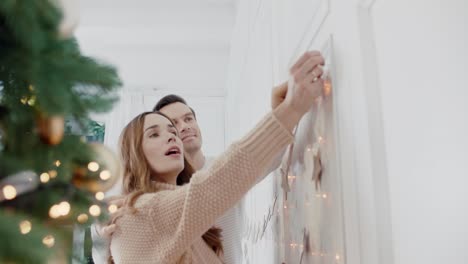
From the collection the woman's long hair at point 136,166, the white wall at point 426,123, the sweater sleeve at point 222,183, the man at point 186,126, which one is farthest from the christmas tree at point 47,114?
the man at point 186,126

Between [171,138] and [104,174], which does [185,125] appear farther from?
[104,174]

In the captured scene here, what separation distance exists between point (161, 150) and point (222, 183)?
442 millimetres

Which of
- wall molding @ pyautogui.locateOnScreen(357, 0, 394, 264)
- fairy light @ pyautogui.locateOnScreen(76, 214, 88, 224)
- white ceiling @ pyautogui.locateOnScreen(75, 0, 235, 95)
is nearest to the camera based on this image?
fairy light @ pyautogui.locateOnScreen(76, 214, 88, 224)

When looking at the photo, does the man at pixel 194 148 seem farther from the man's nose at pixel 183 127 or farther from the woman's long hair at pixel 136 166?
the woman's long hair at pixel 136 166

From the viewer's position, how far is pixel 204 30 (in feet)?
12.0

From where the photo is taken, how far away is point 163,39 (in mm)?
3801

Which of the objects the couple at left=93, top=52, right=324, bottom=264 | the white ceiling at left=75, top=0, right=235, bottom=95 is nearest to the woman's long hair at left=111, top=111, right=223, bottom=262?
the couple at left=93, top=52, right=324, bottom=264

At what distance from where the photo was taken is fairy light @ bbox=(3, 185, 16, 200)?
47 cm

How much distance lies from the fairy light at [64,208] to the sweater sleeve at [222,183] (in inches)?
21.7

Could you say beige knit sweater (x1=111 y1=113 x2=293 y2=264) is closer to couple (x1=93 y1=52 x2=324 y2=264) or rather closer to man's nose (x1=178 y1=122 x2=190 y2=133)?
couple (x1=93 y1=52 x2=324 y2=264)

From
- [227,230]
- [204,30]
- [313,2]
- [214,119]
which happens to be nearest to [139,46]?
[204,30]

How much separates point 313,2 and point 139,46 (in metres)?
2.89

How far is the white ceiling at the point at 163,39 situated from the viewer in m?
3.36

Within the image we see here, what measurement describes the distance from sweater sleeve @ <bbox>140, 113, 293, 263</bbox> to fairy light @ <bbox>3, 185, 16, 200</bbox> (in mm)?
594
